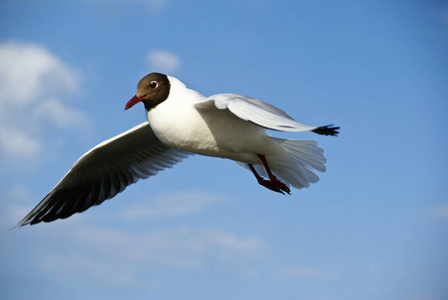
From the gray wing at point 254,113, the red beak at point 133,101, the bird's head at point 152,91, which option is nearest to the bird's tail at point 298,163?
the gray wing at point 254,113

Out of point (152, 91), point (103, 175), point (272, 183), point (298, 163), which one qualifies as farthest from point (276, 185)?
point (103, 175)

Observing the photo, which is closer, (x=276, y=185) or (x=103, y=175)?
(x=276, y=185)

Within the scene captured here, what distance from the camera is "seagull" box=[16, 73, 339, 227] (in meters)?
5.29

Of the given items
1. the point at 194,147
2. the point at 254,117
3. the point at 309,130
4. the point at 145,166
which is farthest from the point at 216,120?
the point at 145,166

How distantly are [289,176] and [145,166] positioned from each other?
2.07 meters

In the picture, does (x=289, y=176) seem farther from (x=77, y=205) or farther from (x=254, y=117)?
(x=77, y=205)

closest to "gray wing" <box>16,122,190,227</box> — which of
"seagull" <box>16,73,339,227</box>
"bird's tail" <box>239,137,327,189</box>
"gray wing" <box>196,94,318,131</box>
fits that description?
"seagull" <box>16,73,339,227</box>

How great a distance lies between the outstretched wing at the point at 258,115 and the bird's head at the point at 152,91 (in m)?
0.57

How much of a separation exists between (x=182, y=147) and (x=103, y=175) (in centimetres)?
236

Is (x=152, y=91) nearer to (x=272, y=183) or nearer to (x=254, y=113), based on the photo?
(x=254, y=113)

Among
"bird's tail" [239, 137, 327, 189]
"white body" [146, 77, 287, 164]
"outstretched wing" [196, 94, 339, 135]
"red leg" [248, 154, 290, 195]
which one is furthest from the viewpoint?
"bird's tail" [239, 137, 327, 189]

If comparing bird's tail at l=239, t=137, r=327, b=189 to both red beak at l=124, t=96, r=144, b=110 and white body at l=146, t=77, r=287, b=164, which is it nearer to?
white body at l=146, t=77, r=287, b=164

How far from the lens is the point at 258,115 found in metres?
4.66

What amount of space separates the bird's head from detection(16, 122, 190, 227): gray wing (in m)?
1.73
